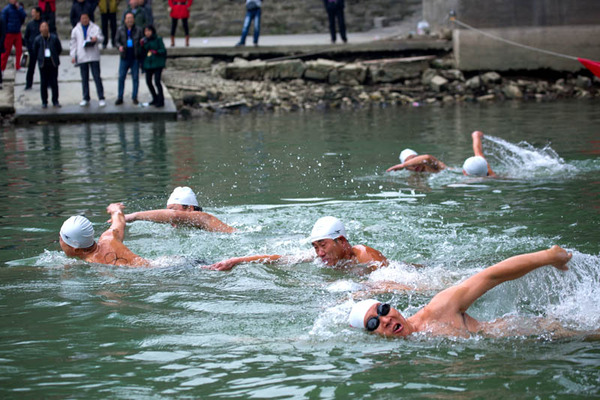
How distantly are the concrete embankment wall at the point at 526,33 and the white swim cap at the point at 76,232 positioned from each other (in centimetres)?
2004

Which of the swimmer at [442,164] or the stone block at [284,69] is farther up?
the stone block at [284,69]

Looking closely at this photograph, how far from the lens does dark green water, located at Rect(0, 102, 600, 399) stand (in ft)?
19.0

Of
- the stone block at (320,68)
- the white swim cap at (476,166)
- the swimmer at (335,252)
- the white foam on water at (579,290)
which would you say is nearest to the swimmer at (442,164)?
the white swim cap at (476,166)

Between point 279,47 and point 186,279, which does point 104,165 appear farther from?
point 279,47

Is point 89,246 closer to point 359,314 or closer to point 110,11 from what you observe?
point 359,314

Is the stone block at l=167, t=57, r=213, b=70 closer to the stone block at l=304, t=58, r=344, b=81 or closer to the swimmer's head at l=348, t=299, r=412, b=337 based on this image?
the stone block at l=304, t=58, r=344, b=81

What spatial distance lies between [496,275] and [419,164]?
291 inches

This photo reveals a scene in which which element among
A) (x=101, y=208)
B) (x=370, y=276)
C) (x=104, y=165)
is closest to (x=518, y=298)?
(x=370, y=276)

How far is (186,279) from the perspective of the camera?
327 inches

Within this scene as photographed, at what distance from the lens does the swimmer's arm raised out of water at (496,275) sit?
20.5ft

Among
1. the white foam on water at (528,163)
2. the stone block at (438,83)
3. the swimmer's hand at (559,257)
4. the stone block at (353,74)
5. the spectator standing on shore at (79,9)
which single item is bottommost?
the white foam on water at (528,163)

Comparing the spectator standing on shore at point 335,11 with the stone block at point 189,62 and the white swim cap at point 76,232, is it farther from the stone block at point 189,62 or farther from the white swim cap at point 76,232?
the white swim cap at point 76,232

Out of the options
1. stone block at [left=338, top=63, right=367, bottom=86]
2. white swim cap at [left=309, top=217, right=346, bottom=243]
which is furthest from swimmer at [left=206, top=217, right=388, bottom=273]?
stone block at [left=338, top=63, right=367, bottom=86]

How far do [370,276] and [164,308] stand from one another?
2.03 meters
